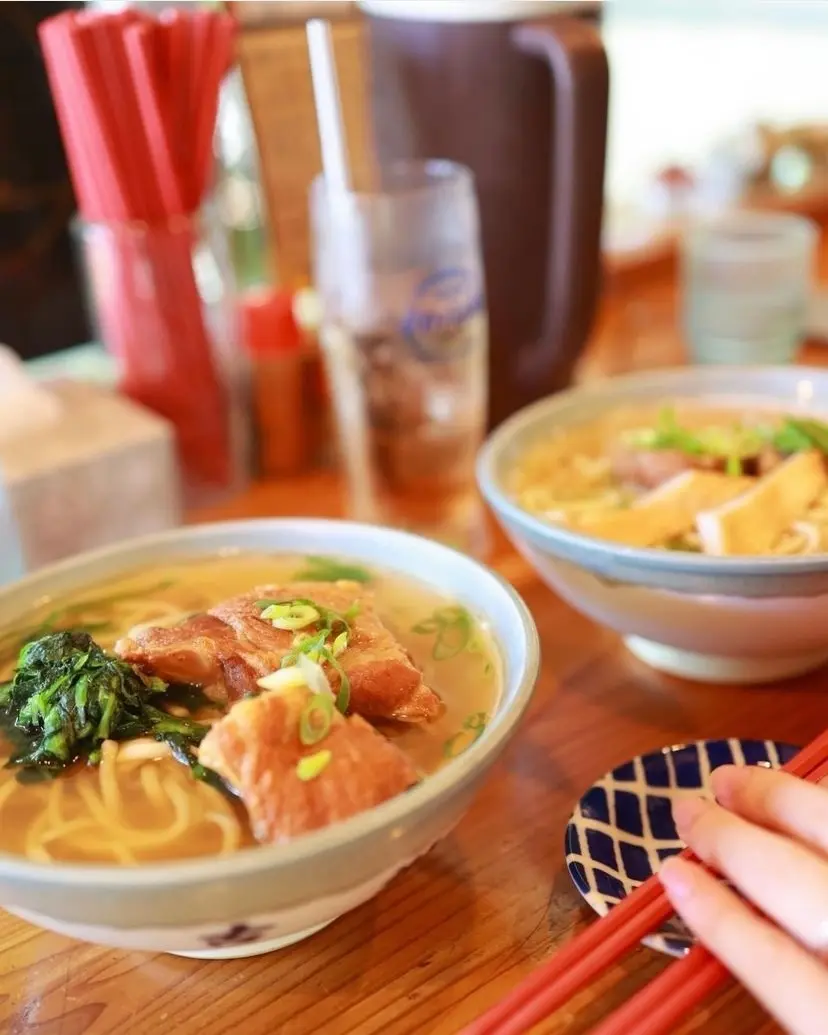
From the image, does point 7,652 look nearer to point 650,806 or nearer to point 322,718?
point 322,718

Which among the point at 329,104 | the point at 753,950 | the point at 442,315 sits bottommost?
the point at 753,950

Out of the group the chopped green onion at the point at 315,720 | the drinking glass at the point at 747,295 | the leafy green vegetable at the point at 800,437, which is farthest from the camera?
the drinking glass at the point at 747,295

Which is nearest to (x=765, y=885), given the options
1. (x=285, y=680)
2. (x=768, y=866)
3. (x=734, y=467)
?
(x=768, y=866)

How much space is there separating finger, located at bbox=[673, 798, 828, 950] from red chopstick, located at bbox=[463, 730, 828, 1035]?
0.14 ft

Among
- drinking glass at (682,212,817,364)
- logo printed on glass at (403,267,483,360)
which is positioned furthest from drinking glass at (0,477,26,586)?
drinking glass at (682,212,817,364)

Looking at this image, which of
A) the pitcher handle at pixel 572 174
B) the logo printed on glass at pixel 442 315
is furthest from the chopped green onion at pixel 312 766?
the pitcher handle at pixel 572 174

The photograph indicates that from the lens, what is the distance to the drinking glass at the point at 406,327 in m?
1.23

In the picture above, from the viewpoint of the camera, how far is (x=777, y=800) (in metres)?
0.67

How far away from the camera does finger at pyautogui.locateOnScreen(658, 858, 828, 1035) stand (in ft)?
1.80

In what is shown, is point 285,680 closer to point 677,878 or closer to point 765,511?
point 677,878

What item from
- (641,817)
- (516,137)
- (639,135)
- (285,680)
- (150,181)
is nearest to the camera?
(285,680)

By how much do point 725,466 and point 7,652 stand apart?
700 millimetres

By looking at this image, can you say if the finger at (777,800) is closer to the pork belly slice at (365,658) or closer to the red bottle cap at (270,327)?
the pork belly slice at (365,658)

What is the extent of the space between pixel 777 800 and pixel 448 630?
0.29 meters
